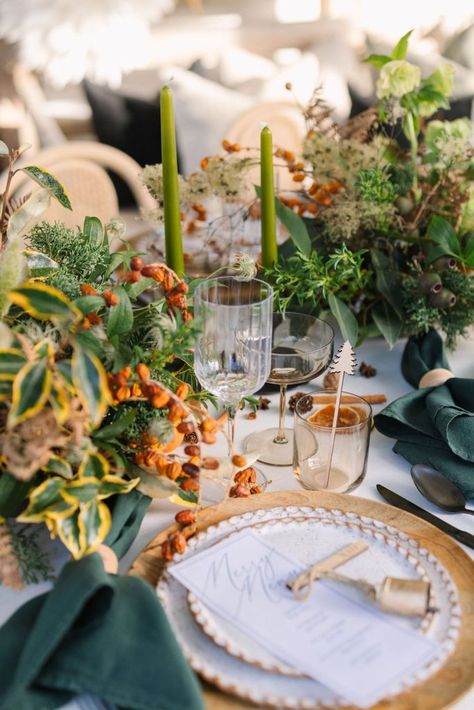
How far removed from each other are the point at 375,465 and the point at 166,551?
0.33m

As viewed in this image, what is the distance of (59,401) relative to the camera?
2.10ft

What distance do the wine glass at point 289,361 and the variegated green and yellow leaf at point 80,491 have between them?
32 centimetres

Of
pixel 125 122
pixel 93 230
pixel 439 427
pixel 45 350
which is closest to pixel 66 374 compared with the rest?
pixel 45 350

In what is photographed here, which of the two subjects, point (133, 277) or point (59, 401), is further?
point (133, 277)

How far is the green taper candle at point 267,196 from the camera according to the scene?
107 cm

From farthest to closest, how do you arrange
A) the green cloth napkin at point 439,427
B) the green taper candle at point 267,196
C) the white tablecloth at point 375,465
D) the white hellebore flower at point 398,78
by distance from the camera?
the white hellebore flower at point 398,78
the green taper candle at point 267,196
the green cloth napkin at point 439,427
the white tablecloth at point 375,465

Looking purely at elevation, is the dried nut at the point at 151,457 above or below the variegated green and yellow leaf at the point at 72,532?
above

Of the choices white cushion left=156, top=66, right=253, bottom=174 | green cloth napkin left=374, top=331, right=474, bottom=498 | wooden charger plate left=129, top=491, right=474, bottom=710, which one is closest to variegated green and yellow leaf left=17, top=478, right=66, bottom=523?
wooden charger plate left=129, top=491, right=474, bottom=710

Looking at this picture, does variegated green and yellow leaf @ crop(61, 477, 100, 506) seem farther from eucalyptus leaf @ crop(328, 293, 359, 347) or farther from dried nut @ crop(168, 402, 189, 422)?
eucalyptus leaf @ crop(328, 293, 359, 347)

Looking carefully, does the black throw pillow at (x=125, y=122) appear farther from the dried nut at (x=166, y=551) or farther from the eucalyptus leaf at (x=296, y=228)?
the dried nut at (x=166, y=551)

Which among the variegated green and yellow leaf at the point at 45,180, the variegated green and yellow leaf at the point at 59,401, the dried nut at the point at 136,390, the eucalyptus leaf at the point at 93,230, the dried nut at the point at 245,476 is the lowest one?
the dried nut at the point at 245,476

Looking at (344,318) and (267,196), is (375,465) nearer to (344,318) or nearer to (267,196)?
(344,318)

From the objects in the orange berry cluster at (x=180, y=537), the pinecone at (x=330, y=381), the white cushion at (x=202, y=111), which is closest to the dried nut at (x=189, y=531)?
the orange berry cluster at (x=180, y=537)

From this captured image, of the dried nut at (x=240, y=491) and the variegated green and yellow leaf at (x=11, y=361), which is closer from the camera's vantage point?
the variegated green and yellow leaf at (x=11, y=361)
